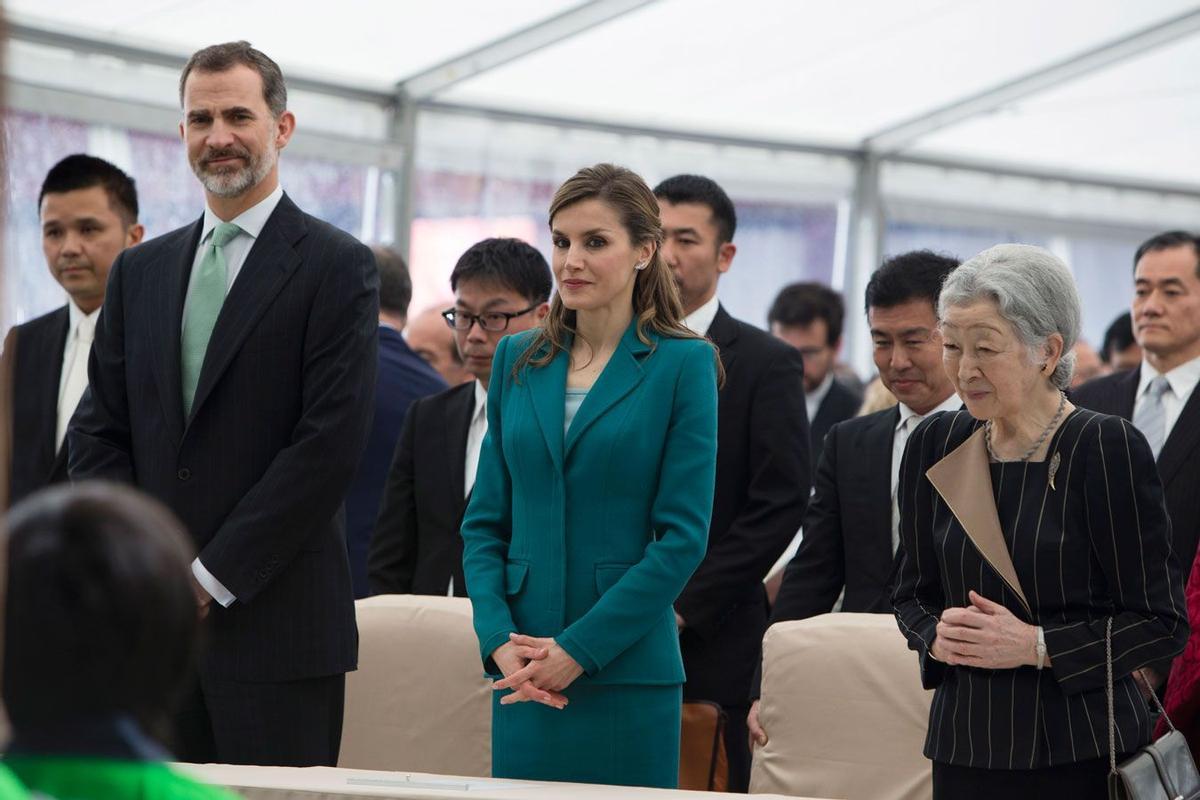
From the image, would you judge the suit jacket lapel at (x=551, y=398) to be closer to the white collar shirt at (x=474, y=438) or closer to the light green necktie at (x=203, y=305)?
the light green necktie at (x=203, y=305)

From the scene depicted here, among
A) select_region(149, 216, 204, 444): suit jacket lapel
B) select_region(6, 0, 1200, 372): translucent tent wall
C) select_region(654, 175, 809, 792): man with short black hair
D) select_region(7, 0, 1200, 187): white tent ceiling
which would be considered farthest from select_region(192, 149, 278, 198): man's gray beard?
select_region(7, 0, 1200, 187): white tent ceiling

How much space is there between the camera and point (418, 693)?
3330mm

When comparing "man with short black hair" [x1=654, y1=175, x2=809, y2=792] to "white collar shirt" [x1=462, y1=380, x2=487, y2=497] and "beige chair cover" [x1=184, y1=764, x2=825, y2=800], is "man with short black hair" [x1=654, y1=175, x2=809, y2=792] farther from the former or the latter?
"beige chair cover" [x1=184, y1=764, x2=825, y2=800]

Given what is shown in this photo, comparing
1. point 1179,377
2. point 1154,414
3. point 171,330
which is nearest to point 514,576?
point 171,330

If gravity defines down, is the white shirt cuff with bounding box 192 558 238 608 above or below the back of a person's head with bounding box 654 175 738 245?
below

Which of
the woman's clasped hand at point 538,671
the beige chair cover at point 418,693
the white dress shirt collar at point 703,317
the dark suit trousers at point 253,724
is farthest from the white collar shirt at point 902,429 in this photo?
the dark suit trousers at point 253,724

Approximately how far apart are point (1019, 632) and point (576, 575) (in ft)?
2.38

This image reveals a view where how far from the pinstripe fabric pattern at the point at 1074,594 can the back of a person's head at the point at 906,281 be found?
1084 millimetres

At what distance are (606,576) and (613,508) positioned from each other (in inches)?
4.5

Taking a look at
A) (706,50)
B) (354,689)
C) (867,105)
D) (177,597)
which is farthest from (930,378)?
(867,105)

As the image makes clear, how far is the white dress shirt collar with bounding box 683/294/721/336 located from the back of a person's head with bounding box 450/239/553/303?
0.35 metres

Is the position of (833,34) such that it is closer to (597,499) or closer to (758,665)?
(758,665)

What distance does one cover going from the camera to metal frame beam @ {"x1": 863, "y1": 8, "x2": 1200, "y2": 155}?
8211mm

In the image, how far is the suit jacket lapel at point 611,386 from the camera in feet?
8.93
